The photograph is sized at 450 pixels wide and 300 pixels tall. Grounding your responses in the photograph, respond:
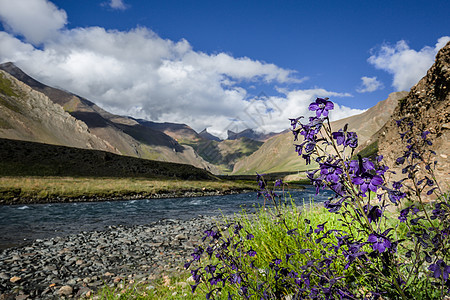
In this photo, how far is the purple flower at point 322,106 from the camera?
2069mm

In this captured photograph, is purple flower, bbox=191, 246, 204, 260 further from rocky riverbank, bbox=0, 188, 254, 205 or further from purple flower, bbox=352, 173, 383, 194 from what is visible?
rocky riverbank, bbox=0, 188, 254, 205

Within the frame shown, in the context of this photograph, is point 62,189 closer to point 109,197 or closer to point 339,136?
point 109,197

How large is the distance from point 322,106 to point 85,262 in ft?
35.3

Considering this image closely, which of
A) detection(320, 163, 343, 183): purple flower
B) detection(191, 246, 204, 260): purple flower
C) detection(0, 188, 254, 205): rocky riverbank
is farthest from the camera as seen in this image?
detection(0, 188, 254, 205): rocky riverbank

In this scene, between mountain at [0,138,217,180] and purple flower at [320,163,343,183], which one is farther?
mountain at [0,138,217,180]

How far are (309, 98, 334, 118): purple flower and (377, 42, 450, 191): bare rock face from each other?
28.7ft

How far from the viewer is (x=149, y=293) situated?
621cm

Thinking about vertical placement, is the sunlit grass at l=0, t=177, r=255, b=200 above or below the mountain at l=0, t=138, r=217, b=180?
below

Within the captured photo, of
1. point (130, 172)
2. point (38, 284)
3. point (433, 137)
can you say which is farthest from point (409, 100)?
point (130, 172)

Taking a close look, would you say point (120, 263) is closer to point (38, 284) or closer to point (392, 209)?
point (38, 284)

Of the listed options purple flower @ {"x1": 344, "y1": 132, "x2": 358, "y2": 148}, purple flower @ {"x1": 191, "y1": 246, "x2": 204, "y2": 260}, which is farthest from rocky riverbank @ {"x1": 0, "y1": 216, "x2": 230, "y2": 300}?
purple flower @ {"x1": 344, "y1": 132, "x2": 358, "y2": 148}

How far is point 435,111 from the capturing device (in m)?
10.1

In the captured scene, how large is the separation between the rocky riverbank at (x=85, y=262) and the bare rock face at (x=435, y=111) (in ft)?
29.1

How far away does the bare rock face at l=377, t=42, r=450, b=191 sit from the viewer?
930 cm
